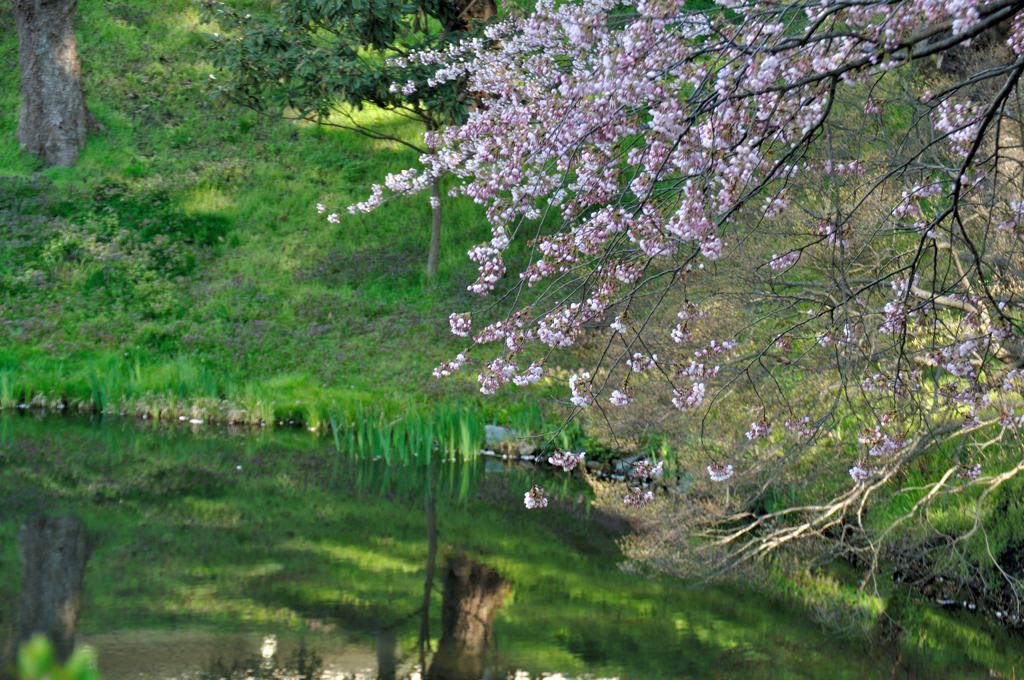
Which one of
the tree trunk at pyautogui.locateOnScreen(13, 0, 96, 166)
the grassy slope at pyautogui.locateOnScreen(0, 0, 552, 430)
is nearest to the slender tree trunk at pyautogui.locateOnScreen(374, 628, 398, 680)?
the grassy slope at pyautogui.locateOnScreen(0, 0, 552, 430)

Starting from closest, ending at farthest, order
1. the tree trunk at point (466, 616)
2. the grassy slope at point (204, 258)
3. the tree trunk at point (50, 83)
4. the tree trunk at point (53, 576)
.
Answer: the tree trunk at point (466, 616) < the tree trunk at point (53, 576) < the grassy slope at point (204, 258) < the tree trunk at point (50, 83)

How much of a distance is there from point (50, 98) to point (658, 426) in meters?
13.8

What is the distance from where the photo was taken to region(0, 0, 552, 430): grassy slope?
11.7 m

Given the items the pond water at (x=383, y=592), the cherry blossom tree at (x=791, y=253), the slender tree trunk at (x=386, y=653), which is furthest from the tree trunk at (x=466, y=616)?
the cherry blossom tree at (x=791, y=253)

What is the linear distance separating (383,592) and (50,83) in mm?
13864

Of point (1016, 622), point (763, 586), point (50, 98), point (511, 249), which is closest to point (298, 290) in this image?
point (511, 249)

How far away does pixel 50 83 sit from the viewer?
610 inches

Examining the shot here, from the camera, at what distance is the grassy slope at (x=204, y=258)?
1172 cm

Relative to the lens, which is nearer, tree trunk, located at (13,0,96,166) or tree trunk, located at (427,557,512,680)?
tree trunk, located at (427,557,512,680)

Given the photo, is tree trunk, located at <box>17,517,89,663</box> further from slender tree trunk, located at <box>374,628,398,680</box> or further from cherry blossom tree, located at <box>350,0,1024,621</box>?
cherry blossom tree, located at <box>350,0,1024,621</box>

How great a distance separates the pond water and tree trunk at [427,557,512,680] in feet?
0.05

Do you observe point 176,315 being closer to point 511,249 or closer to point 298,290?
point 298,290

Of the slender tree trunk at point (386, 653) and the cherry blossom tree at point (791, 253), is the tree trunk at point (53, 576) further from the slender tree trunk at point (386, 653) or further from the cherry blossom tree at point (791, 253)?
the cherry blossom tree at point (791, 253)

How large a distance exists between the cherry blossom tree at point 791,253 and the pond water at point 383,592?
0.59 meters
